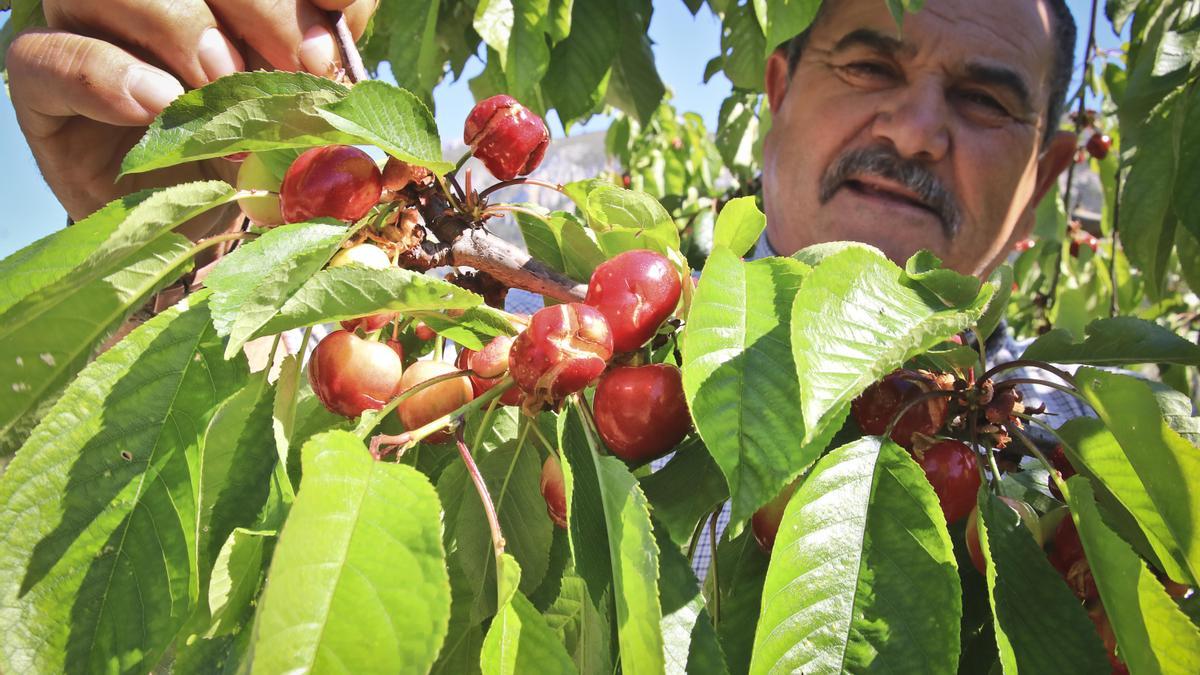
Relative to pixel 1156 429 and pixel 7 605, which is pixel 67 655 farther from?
pixel 1156 429

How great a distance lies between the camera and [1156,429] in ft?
1.66

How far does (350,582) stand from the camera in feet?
1.30

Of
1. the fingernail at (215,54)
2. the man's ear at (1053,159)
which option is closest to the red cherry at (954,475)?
the fingernail at (215,54)

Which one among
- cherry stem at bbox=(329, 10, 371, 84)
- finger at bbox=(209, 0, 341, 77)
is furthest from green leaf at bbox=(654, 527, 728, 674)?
finger at bbox=(209, 0, 341, 77)

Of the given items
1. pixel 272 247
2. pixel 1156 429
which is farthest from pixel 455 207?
pixel 1156 429

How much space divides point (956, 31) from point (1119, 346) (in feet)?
4.72

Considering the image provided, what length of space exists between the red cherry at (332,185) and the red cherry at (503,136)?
0.12m

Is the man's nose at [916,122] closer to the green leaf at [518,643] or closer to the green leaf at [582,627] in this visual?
the green leaf at [582,627]

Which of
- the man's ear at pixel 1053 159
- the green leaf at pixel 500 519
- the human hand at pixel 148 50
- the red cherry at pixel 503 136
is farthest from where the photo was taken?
the man's ear at pixel 1053 159

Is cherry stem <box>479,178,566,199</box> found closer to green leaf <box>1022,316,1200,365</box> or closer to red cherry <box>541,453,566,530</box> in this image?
red cherry <box>541,453,566,530</box>

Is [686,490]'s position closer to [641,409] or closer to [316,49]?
[641,409]

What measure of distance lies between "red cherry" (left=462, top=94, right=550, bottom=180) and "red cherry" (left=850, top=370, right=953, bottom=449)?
0.34m

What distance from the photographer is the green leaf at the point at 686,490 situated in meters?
0.53

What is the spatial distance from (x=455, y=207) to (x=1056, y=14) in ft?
7.09
